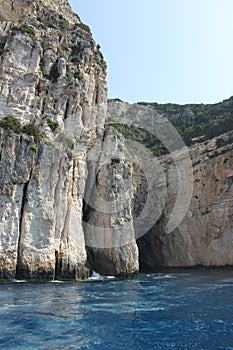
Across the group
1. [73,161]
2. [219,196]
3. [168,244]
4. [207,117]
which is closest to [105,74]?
[73,161]

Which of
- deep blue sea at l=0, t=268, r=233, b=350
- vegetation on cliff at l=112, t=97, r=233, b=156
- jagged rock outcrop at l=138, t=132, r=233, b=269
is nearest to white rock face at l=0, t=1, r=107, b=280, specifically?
deep blue sea at l=0, t=268, r=233, b=350

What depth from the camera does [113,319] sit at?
1188 cm

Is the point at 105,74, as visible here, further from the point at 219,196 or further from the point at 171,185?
the point at 219,196

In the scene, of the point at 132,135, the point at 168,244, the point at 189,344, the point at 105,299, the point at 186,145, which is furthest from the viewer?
the point at 132,135

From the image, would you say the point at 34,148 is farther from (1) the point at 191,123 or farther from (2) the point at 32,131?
(1) the point at 191,123

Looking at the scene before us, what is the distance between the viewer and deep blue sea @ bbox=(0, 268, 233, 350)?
9.23 meters

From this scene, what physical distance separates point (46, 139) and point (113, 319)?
17.4m

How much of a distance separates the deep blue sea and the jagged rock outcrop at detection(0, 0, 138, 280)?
5.38m

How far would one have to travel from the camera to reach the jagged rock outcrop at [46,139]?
915 inches

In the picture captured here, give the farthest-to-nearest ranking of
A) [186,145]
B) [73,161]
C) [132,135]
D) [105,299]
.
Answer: [132,135] → [186,145] → [73,161] → [105,299]

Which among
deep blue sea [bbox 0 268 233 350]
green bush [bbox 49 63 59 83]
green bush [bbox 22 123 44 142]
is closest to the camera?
deep blue sea [bbox 0 268 233 350]

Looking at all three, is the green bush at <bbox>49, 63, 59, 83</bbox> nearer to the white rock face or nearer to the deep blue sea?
the white rock face

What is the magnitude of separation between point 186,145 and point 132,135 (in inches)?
529

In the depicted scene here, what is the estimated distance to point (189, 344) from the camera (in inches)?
362
